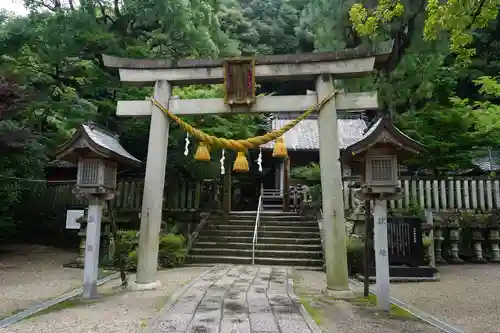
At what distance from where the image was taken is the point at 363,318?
5.30m

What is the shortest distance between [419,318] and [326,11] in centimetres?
1264

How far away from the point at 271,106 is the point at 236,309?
4.21 metres

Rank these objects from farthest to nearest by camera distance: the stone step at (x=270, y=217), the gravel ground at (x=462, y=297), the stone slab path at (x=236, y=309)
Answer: the stone step at (x=270, y=217) < the gravel ground at (x=462, y=297) < the stone slab path at (x=236, y=309)

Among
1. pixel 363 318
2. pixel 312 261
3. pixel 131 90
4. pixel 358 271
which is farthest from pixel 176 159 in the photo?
pixel 363 318

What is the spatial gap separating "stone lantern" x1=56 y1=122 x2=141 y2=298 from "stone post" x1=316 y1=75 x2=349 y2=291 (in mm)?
4015

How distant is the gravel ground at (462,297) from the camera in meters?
5.45

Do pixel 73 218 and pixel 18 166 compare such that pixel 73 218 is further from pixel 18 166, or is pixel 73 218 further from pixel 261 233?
pixel 261 233

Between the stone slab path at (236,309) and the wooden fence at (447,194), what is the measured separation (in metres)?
5.89

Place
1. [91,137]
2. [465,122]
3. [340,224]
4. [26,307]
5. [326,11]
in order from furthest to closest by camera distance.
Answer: [326,11], [465,122], [340,224], [91,137], [26,307]

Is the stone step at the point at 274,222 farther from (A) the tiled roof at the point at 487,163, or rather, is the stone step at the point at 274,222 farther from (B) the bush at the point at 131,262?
(A) the tiled roof at the point at 487,163

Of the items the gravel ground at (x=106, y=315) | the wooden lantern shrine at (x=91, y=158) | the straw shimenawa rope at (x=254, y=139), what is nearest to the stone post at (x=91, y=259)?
the gravel ground at (x=106, y=315)

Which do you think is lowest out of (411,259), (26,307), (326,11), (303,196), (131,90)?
(26,307)

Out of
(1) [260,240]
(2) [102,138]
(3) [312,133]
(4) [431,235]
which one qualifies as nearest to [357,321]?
(2) [102,138]

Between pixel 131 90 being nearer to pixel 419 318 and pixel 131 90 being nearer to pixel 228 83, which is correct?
pixel 228 83
